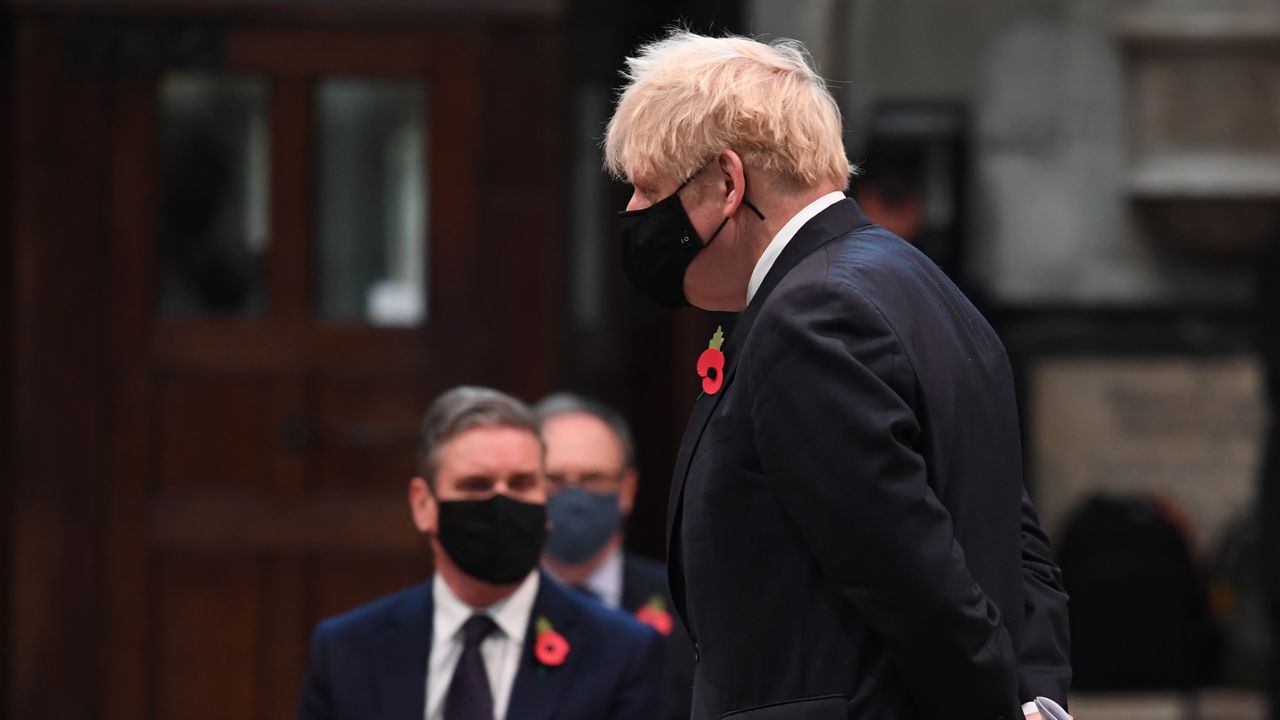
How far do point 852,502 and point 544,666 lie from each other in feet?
4.97

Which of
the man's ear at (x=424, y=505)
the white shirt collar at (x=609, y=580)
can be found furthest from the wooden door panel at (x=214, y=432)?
the man's ear at (x=424, y=505)

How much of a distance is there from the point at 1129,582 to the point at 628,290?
1973mm

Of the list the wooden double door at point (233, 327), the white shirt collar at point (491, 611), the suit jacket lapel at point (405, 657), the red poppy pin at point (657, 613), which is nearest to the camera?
the suit jacket lapel at point (405, 657)

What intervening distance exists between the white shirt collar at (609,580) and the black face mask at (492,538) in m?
1.12

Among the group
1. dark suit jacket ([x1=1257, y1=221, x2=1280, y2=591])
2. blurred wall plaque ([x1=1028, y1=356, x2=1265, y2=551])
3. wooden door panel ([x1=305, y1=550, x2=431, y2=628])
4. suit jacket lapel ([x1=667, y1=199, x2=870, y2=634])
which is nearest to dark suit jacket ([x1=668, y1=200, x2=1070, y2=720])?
suit jacket lapel ([x1=667, y1=199, x2=870, y2=634])

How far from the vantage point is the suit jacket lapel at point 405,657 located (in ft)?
11.7

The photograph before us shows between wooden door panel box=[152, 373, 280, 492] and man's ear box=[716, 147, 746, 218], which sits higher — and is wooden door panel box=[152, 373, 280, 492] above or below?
below

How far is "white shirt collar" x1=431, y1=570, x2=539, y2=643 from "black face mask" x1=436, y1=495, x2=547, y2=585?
7cm

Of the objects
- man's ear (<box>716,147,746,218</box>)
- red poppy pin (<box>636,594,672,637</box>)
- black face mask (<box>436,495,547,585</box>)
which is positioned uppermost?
man's ear (<box>716,147,746,218</box>)

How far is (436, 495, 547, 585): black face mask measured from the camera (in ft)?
11.9

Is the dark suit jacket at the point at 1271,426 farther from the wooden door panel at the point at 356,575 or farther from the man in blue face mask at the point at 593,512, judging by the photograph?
the wooden door panel at the point at 356,575

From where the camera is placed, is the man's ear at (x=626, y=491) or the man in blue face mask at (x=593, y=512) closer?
the man in blue face mask at (x=593, y=512)

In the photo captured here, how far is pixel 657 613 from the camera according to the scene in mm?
4805

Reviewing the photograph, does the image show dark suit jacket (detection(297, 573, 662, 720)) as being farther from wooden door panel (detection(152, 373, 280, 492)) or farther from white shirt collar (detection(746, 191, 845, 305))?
wooden door panel (detection(152, 373, 280, 492))
